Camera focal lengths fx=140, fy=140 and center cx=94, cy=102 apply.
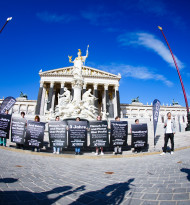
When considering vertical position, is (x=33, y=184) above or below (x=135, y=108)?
below

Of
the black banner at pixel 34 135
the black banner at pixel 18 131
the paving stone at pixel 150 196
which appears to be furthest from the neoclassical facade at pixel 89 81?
the paving stone at pixel 150 196

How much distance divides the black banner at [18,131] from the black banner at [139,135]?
5.84 m

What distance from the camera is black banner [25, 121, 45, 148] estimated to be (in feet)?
23.2

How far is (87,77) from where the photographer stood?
47.9 m

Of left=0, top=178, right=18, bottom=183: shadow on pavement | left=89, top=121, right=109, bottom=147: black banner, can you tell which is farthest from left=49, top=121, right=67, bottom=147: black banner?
left=0, top=178, right=18, bottom=183: shadow on pavement

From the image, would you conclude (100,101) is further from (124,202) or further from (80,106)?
(124,202)

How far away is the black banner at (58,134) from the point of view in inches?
282

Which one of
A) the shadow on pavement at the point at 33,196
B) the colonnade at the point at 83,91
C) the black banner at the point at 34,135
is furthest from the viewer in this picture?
the colonnade at the point at 83,91

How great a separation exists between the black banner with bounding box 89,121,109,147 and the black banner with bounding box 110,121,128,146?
39 cm

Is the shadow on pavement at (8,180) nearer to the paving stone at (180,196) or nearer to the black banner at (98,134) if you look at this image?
the paving stone at (180,196)

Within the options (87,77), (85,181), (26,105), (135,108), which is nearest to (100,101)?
(87,77)

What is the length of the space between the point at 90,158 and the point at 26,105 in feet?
207

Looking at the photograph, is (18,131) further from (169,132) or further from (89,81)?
(89,81)

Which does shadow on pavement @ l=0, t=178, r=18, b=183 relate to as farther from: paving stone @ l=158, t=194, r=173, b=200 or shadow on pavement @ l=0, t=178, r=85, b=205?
paving stone @ l=158, t=194, r=173, b=200
